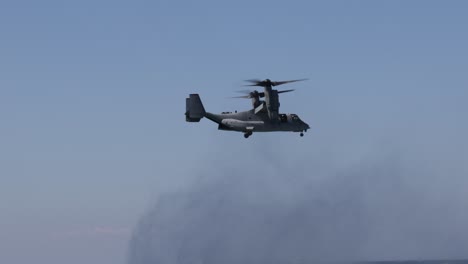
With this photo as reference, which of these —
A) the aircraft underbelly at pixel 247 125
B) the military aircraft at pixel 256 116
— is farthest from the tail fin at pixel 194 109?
the aircraft underbelly at pixel 247 125

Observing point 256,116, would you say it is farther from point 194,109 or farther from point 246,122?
point 194,109

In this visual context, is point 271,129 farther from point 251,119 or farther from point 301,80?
point 301,80

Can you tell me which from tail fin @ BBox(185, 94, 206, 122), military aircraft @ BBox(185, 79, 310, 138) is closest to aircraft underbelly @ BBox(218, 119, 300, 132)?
military aircraft @ BBox(185, 79, 310, 138)

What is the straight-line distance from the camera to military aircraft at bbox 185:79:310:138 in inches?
4692

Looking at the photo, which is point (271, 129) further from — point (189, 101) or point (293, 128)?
point (189, 101)

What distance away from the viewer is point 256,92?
403ft

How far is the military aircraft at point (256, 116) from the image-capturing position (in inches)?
4692

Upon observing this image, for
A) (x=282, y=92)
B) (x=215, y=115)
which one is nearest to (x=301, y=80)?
(x=282, y=92)

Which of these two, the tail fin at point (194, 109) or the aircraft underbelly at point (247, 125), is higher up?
the tail fin at point (194, 109)

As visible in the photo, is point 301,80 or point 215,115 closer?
point 301,80

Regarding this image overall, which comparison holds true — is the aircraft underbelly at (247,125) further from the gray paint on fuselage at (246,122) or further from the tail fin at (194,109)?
the tail fin at (194,109)

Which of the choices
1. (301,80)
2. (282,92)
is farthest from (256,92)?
(301,80)

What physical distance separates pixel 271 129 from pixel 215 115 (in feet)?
31.6

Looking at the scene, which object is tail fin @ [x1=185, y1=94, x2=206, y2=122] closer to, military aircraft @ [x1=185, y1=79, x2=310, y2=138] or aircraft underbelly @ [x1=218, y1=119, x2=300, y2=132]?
military aircraft @ [x1=185, y1=79, x2=310, y2=138]
